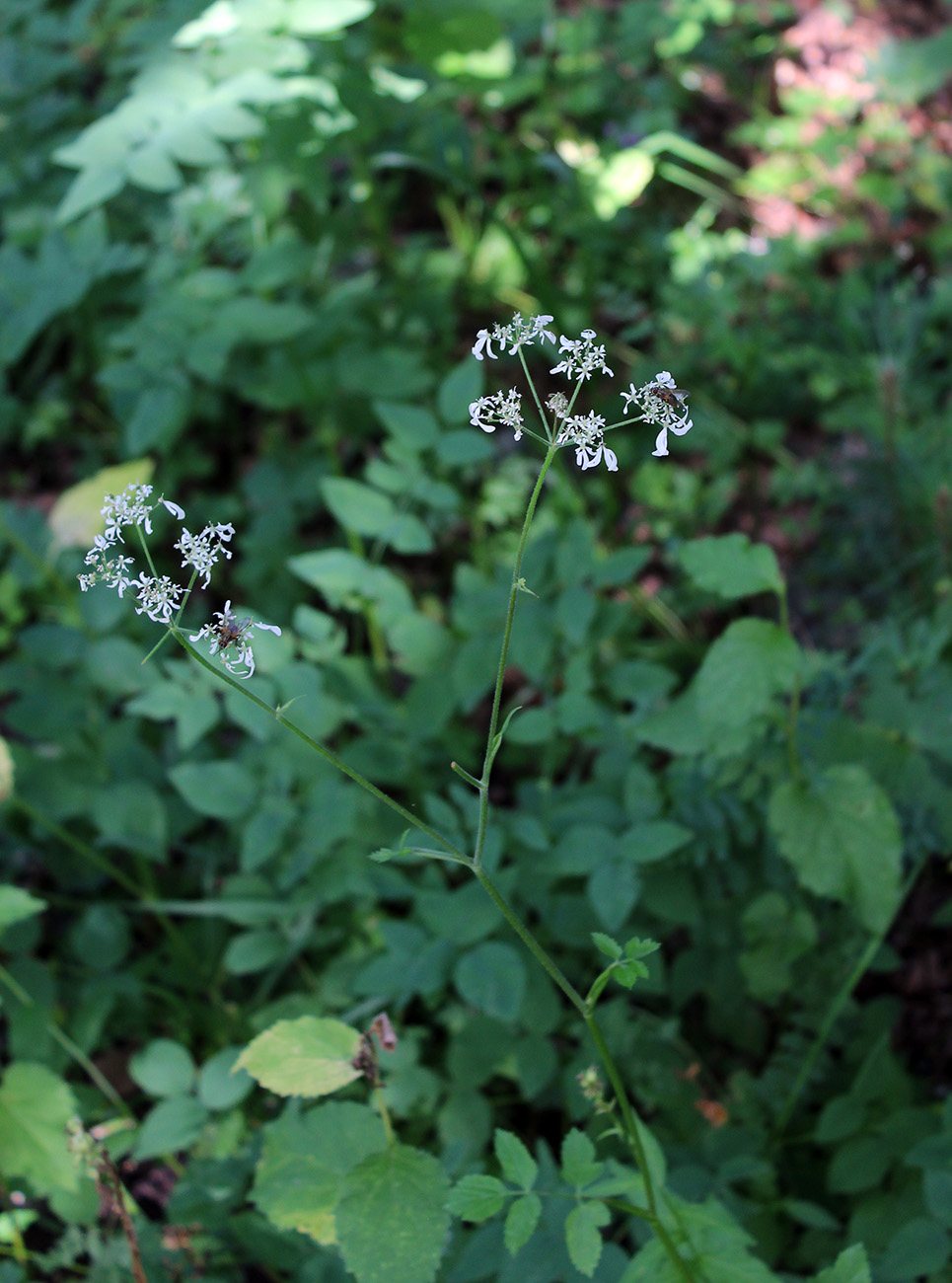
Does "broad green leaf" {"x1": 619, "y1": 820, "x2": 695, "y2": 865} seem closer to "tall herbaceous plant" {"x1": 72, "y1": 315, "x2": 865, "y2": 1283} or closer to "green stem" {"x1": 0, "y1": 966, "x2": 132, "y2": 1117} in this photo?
"tall herbaceous plant" {"x1": 72, "y1": 315, "x2": 865, "y2": 1283}

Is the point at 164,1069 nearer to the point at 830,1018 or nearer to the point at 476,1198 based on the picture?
the point at 476,1198

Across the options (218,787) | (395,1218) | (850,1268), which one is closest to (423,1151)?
(395,1218)

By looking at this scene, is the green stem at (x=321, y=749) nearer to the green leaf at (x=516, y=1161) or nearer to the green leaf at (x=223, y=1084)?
the green leaf at (x=516, y=1161)

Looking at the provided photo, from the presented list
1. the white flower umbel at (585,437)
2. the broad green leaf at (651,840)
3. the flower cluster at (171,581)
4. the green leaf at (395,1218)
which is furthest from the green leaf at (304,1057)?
the white flower umbel at (585,437)

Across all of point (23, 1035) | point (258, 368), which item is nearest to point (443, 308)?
point (258, 368)

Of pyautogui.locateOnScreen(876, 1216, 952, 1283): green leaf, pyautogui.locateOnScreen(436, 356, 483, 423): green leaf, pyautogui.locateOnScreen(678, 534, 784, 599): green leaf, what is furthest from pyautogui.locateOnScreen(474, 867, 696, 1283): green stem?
pyautogui.locateOnScreen(436, 356, 483, 423): green leaf
